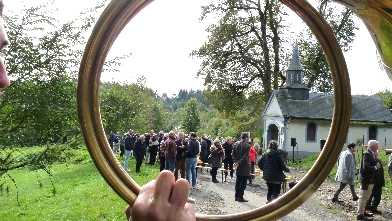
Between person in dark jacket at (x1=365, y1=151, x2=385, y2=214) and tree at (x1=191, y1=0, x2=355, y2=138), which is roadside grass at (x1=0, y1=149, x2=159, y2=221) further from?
person in dark jacket at (x1=365, y1=151, x2=385, y2=214)

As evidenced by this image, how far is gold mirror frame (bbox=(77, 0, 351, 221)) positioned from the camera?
3.45ft

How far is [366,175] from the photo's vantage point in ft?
32.9

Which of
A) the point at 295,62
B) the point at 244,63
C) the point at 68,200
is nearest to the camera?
the point at 295,62

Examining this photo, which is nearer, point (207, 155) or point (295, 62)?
point (295, 62)

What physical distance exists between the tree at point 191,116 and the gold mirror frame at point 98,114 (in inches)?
153

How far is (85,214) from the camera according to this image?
989cm

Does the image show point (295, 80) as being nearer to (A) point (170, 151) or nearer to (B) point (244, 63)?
(B) point (244, 63)

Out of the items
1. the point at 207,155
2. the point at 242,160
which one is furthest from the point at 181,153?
the point at 207,155

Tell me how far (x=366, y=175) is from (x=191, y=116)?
6.20 meters

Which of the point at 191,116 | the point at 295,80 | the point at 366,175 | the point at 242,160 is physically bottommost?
the point at 366,175

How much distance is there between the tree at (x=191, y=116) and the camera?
5.20 m

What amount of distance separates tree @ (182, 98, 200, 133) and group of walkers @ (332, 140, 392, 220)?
14.3 feet

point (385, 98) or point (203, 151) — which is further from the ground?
point (385, 98)

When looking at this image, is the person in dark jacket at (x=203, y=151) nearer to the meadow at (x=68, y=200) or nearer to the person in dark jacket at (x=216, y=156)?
the person in dark jacket at (x=216, y=156)
